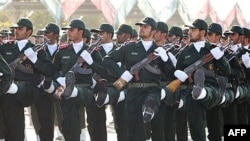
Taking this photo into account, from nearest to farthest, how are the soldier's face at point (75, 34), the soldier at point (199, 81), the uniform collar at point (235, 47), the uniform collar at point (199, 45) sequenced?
the soldier at point (199, 81) → the uniform collar at point (199, 45) → the soldier's face at point (75, 34) → the uniform collar at point (235, 47)

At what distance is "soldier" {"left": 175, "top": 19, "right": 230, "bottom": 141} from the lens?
6.79 metres

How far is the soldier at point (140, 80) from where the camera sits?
22.4 ft

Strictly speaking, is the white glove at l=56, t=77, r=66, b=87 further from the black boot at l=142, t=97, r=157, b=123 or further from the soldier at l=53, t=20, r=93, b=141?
the black boot at l=142, t=97, r=157, b=123

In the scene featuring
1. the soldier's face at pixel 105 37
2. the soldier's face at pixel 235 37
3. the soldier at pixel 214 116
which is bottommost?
the soldier at pixel 214 116

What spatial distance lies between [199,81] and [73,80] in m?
1.63

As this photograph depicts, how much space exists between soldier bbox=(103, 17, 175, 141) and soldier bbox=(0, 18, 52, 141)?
95cm

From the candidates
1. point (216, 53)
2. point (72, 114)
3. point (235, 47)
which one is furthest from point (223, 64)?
point (72, 114)

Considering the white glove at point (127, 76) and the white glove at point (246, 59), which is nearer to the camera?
the white glove at point (127, 76)

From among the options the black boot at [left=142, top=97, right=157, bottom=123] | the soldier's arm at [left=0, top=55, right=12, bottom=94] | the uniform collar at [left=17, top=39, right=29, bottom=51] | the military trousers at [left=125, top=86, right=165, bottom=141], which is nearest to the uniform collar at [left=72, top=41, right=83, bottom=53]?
the uniform collar at [left=17, top=39, right=29, bottom=51]

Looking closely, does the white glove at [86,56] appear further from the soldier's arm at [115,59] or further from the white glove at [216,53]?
the white glove at [216,53]

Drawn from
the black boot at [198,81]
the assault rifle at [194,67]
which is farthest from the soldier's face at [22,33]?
the black boot at [198,81]

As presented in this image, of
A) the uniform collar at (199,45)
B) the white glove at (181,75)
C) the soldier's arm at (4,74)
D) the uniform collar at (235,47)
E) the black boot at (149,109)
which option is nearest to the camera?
the soldier's arm at (4,74)

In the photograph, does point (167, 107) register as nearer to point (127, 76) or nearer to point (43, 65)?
point (127, 76)

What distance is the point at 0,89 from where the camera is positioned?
4883 millimetres
